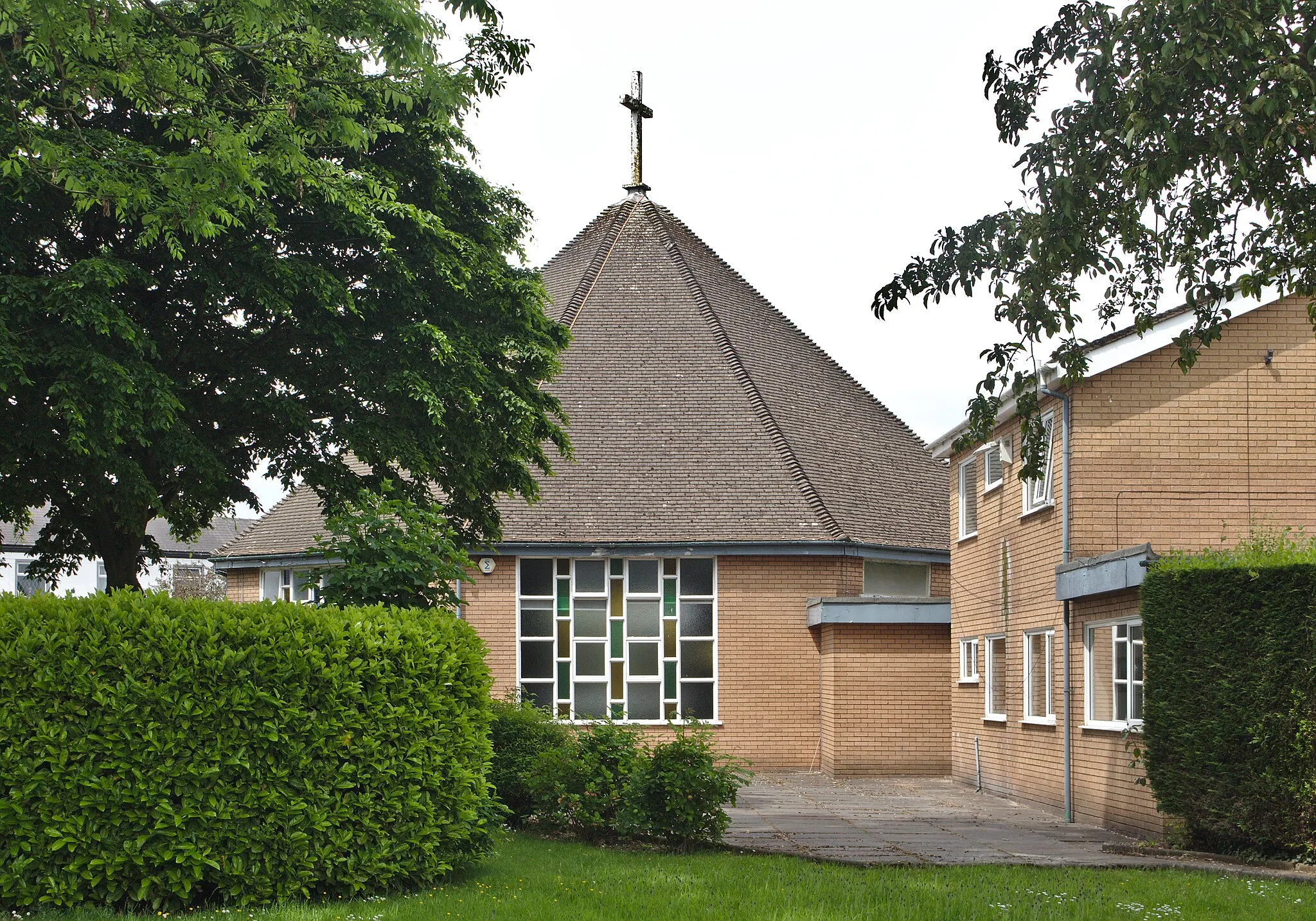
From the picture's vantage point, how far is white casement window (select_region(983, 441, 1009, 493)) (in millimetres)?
22922

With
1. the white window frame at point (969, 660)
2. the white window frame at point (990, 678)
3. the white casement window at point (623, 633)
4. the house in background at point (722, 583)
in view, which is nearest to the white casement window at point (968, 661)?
the white window frame at point (969, 660)

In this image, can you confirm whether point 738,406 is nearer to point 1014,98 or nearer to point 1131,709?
point 1131,709

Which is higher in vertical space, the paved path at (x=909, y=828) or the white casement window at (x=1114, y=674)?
the white casement window at (x=1114, y=674)

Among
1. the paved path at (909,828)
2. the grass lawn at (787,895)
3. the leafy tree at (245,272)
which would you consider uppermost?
the leafy tree at (245,272)

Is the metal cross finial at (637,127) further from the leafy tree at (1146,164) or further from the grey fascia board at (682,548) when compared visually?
the leafy tree at (1146,164)

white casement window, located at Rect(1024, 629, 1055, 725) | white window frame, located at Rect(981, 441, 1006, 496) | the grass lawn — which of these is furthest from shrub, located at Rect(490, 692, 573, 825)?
white window frame, located at Rect(981, 441, 1006, 496)

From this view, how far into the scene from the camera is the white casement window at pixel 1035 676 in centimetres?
2072

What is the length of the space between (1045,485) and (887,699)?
8.23 m

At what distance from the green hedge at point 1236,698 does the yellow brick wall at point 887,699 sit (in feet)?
40.0

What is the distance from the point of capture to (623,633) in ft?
92.3

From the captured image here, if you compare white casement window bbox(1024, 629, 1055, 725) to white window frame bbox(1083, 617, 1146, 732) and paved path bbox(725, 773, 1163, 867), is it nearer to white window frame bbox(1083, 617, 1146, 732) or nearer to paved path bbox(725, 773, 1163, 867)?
paved path bbox(725, 773, 1163, 867)

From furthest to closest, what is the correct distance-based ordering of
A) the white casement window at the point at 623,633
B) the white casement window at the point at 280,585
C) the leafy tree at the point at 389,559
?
the white casement window at the point at 280,585
the white casement window at the point at 623,633
the leafy tree at the point at 389,559

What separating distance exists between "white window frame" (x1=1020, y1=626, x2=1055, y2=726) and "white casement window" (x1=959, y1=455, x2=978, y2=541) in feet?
12.7

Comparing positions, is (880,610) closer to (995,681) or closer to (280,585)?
(995,681)
